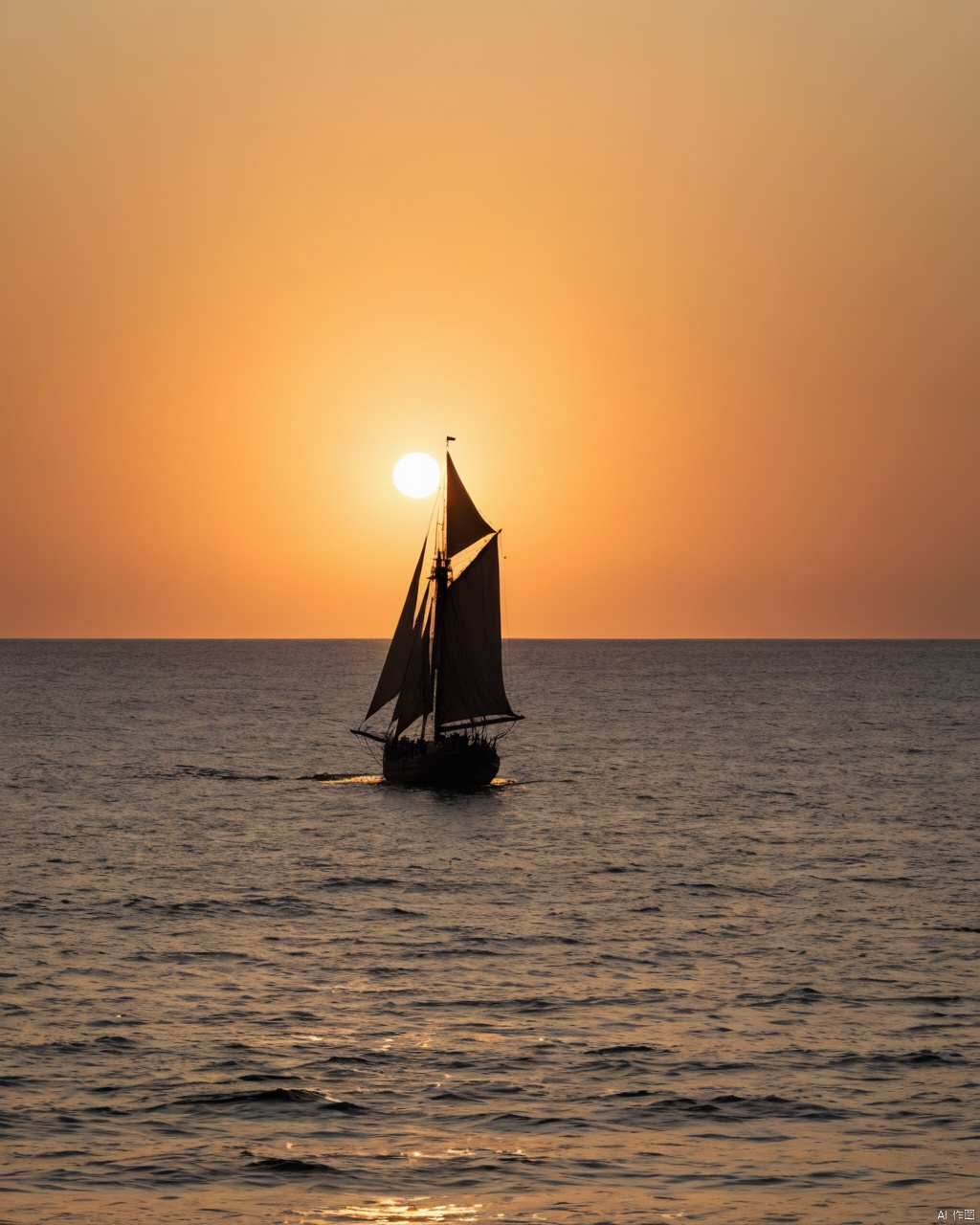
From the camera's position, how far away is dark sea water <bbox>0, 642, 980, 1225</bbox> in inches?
888

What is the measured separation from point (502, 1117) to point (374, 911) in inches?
765

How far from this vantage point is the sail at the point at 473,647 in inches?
3270

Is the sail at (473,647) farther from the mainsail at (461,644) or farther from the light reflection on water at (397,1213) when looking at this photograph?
the light reflection on water at (397,1213)

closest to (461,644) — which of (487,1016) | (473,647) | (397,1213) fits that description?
(473,647)

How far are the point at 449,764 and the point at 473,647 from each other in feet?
22.4

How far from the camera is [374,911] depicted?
4428 centimetres

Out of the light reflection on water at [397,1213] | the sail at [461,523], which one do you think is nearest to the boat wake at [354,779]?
the sail at [461,523]

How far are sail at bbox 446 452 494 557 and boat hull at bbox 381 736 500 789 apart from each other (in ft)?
35.2

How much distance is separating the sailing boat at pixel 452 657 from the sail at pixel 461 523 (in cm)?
5

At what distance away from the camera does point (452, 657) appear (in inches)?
3287

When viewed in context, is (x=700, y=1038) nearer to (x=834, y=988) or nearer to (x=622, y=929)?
(x=834, y=988)

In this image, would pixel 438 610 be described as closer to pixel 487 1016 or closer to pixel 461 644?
pixel 461 644

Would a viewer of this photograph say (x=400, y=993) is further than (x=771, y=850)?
No

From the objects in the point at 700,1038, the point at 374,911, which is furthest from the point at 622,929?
the point at 700,1038
